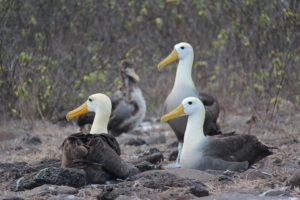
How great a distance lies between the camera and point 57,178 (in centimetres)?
629

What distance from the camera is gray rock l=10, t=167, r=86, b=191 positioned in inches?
248

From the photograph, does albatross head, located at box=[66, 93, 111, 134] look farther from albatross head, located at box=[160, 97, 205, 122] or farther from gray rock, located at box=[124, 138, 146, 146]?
gray rock, located at box=[124, 138, 146, 146]

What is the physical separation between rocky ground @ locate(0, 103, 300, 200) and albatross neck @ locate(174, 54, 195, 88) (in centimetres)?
86

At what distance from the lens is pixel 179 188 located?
235 inches

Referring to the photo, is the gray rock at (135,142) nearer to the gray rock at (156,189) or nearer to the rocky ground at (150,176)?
the rocky ground at (150,176)

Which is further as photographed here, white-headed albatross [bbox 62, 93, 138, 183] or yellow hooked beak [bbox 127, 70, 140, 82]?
yellow hooked beak [bbox 127, 70, 140, 82]

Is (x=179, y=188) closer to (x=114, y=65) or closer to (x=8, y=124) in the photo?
(x=8, y=124)

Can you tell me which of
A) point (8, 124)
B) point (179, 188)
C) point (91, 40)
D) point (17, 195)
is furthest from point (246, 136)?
point (91, 40)

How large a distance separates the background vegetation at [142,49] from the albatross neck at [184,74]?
4.57 feet

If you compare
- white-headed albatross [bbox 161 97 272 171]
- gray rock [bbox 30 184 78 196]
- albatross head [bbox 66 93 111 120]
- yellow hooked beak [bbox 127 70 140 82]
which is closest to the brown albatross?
yellow hooked beak [bbox 127 70 140 82]

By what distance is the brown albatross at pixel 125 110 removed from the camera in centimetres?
1163

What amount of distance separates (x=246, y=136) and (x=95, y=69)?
662cm

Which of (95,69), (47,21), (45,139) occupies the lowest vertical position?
(45,139)

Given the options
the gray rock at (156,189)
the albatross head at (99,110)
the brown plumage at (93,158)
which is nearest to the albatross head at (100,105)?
the albatross head at (99,110)
